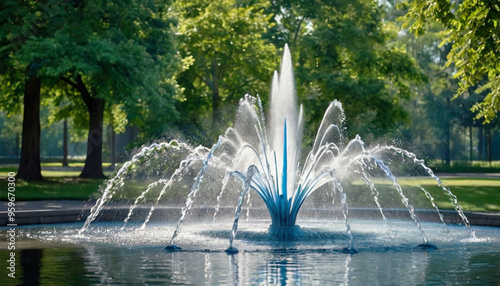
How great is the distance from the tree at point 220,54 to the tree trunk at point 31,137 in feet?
21.3

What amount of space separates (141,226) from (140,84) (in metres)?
12.3

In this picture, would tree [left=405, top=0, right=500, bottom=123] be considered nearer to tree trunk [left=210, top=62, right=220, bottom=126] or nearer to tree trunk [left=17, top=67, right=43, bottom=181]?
tree trunk [left=210, top=62, right=220, bottom=126]

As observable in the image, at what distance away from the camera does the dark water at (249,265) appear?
944 cm

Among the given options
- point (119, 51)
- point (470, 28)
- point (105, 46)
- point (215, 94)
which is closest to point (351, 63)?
point (215, 94)

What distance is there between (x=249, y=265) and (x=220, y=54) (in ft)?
87.8

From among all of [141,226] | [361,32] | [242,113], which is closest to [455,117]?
[361,32]

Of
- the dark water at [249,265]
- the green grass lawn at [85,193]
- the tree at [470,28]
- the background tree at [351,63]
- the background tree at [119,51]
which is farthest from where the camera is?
the background tree at [351,63]

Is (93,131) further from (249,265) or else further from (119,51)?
(249,265)

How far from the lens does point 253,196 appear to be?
23.5m

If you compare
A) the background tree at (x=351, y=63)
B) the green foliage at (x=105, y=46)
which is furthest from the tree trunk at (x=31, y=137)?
the background tree at (x=351, y=63)

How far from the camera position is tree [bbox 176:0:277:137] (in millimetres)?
36562

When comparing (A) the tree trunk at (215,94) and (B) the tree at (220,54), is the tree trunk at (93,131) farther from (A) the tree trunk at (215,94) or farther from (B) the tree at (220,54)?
(A) the tree trunk at (215,94)

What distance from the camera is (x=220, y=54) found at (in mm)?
36781

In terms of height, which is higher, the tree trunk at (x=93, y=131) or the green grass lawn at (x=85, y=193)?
the tree trunk at (x=93, y=131)
